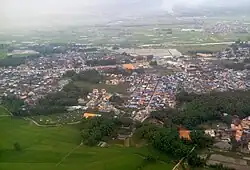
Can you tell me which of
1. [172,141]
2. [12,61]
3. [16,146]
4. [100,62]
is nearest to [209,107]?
[172,141]

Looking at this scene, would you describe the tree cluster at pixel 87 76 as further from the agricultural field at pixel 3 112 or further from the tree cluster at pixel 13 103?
the agricultural field at pixel 3 112

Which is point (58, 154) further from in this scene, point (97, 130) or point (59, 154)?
point (97, 130)

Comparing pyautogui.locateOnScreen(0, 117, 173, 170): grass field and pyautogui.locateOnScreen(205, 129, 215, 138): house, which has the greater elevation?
pyautogui.locateOnScreen(205, 129, 215, 138): house

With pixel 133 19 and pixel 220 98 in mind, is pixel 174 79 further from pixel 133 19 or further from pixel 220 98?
pixel 133 19

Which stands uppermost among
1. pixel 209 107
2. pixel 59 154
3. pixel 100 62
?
pixel 100 62

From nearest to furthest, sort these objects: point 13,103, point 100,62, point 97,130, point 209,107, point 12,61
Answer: point 97,130
point 209,107
point 13,103
point 100,62
point 12,61

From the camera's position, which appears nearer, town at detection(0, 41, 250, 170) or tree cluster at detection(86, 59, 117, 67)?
town at detection(0, 41, 250, 170)

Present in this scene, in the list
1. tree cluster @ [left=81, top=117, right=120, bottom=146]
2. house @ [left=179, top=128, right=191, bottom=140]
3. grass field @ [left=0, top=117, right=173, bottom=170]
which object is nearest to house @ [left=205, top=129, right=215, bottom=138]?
house @ [left=179, top=128, right=191, bottom=140]

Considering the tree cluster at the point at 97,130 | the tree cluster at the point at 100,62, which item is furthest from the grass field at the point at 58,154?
the tree cluster at the point at 100,62

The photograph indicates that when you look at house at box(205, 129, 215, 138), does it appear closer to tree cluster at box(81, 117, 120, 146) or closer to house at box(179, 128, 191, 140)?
house at box(179, 128, 191, 140)
